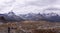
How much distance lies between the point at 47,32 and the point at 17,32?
696cm

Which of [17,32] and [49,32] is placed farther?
[49,32]

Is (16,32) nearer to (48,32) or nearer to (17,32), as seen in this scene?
(17,32)

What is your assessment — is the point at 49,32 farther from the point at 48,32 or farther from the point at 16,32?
the point at 16,32

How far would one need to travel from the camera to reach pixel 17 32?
Answer: 94.7 feet

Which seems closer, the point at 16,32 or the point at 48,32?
the point at 16,32

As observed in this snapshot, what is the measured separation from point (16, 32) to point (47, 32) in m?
7.10

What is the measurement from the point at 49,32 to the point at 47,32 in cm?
38

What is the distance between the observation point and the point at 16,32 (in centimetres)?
2884

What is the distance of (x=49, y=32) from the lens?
1318 inches

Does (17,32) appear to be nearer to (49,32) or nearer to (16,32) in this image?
(16,32)

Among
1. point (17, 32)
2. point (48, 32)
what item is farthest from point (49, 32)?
point (17, 32)

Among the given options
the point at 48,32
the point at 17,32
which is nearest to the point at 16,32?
the point at 17,32

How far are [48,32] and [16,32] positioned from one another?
709 cm

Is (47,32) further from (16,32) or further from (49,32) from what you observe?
(16,32)
